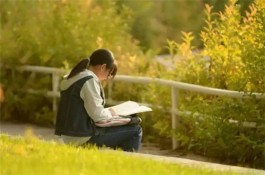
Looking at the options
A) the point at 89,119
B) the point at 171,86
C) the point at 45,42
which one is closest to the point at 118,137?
the point at 89,119

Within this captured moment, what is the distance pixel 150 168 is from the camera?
6738 mm

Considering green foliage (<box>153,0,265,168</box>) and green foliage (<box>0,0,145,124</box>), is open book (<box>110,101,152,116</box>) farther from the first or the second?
green foliage (<box>0,0,145,124</box>)

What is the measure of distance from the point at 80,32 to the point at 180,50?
2280 mm

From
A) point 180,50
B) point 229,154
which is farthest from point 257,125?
point 180,50

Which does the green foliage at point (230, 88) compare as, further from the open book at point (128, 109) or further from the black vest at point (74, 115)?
the black vest at point (74, 115)

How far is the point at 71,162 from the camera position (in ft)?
21.7

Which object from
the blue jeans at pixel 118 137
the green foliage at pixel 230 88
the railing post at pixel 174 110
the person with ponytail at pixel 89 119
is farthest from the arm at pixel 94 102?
the railing post at pixel 174 110

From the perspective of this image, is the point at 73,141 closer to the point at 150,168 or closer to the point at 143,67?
the point at 150,168

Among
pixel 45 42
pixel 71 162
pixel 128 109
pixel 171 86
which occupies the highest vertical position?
pixel 45 42

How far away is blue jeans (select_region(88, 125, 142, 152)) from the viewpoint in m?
8.22

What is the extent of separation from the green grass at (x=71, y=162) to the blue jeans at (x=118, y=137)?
76 centimetres

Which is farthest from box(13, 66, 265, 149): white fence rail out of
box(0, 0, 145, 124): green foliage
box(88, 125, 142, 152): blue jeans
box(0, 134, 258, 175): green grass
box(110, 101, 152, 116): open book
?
box(0, 134, 258, 175): green grass

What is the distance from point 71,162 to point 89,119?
1668 mm

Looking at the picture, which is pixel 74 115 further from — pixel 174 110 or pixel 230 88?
pixel 174 110
